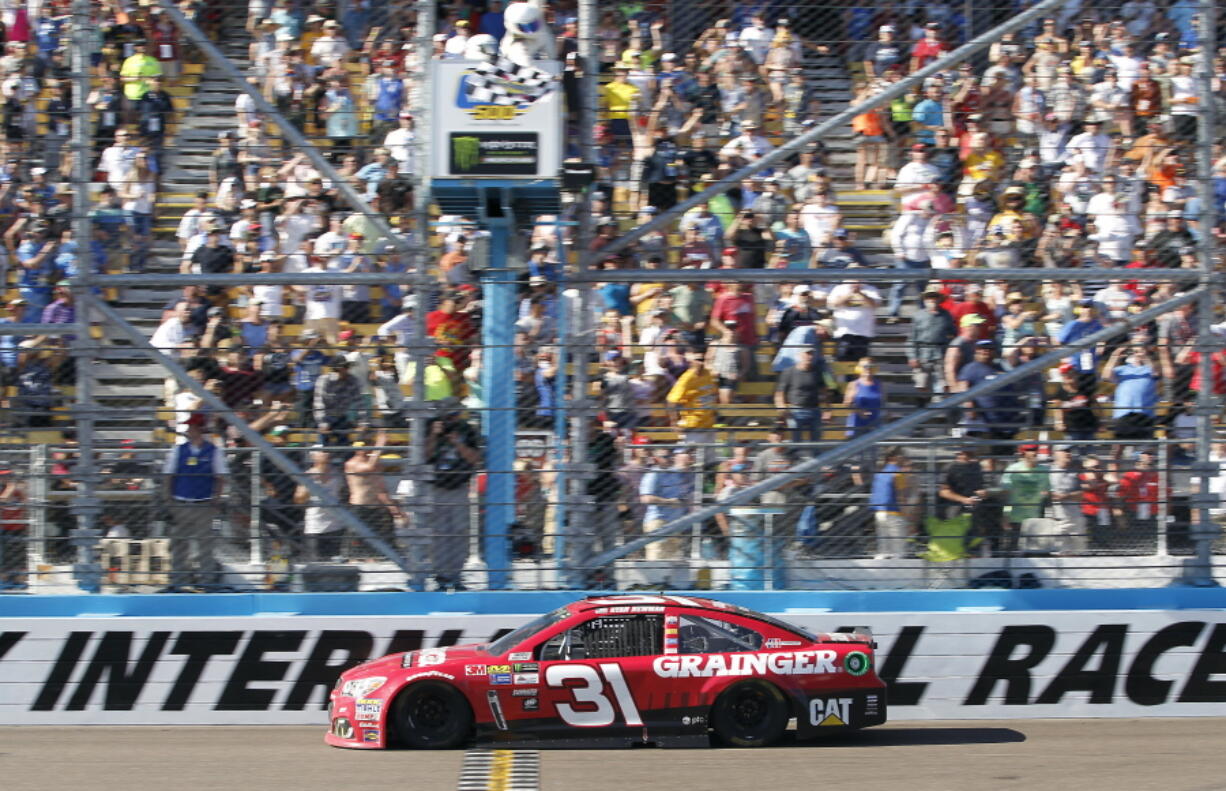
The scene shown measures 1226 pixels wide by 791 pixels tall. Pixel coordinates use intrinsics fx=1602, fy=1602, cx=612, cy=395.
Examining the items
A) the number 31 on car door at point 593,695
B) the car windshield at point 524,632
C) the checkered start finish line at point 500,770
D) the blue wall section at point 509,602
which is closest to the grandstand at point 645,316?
the blue wall section at point 509,602

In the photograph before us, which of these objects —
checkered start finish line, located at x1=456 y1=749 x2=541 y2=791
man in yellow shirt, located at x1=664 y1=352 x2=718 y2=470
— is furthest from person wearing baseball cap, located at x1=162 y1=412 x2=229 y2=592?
man in yellow shirt, located at x1=664 y1=352 x2=718 y2=470

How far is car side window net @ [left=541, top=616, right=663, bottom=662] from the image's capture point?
30.8 ft

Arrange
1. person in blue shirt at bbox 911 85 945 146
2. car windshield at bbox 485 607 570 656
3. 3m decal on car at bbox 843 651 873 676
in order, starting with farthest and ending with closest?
person in blue shirt at bbox 911 85 945 146 < car windshield at bbox 485 607 570 656 < 3m decal on car at bbox 843 651 873 676

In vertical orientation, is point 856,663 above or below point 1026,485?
below

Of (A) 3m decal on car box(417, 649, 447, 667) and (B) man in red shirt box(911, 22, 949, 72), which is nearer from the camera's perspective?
(A) 3m decal on car box(417, 649, 447, 667)

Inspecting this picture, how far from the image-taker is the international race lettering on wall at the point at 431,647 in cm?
1036

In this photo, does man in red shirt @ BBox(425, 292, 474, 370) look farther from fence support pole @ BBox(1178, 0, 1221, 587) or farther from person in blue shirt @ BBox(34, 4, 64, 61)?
fence support pole @ BBox(1178, 0, 1221, 587)

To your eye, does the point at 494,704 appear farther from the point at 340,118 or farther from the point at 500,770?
the point at 340,118

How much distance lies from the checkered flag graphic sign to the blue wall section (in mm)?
3145

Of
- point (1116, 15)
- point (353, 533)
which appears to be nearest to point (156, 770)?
point (353, 533)

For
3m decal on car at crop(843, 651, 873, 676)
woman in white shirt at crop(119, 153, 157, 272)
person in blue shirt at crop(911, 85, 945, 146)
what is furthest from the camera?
person in blue shirt at crop(911, 85, 945, 146)

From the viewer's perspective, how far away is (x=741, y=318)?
10094 mm

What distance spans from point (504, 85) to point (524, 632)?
333 cm

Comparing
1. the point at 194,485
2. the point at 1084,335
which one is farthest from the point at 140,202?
the point at 1084,335
